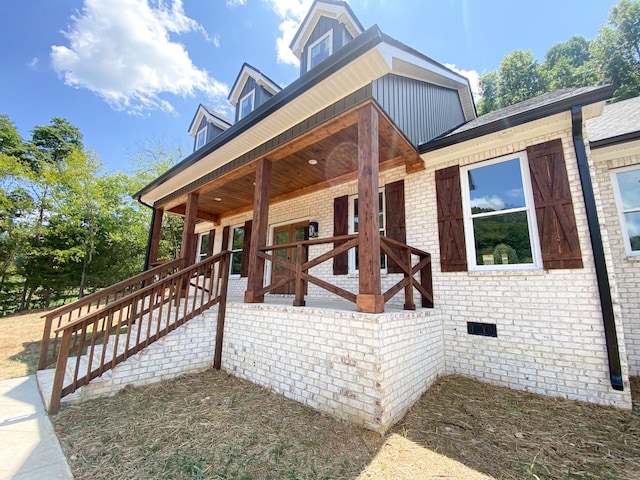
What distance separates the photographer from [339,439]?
2445mm

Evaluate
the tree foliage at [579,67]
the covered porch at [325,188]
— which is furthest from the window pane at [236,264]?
the tree foliage at [579,67]

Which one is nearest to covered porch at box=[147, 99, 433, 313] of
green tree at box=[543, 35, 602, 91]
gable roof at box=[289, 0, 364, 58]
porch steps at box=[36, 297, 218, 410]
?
porch steps at box=[36, 297, 218, 410]

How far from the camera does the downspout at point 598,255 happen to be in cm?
293

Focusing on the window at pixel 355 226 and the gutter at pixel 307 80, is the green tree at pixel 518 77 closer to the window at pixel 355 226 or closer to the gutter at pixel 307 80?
the window at pixel 355 226

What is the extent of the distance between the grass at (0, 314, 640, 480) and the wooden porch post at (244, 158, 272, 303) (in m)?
1.39

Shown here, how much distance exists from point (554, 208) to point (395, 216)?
216 centimetres

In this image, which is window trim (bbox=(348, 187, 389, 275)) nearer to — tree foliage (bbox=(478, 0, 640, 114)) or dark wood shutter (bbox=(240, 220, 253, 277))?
dark wood shutter (bbox=(240, 220, 253, 277))

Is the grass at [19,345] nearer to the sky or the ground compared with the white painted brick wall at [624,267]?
nearer to the ground

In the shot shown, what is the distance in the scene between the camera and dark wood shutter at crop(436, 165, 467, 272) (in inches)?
161

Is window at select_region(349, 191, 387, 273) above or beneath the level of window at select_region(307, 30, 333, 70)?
beneath

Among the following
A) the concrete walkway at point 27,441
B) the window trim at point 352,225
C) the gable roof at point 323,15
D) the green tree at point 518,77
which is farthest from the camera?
the green tree at point 518,77

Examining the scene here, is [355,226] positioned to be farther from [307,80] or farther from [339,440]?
[339,440]

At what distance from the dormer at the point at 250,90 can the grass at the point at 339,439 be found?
21.3 feet

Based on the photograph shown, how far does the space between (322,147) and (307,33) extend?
304 centimetres
